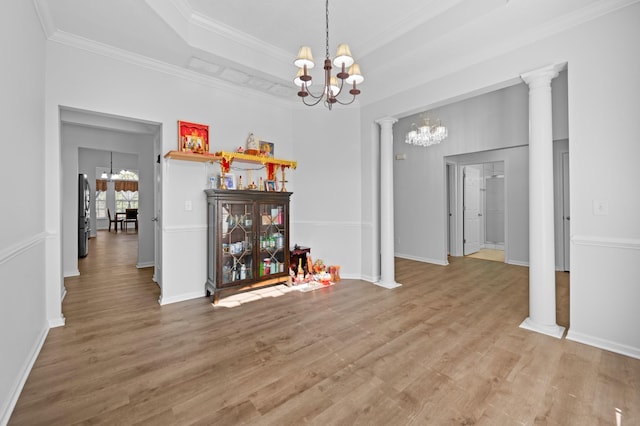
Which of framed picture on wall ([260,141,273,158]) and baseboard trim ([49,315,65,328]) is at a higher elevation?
framed picture on wall ([260,141,273,158])

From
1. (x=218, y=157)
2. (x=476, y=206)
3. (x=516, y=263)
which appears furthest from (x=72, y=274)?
(x=476, y=206)

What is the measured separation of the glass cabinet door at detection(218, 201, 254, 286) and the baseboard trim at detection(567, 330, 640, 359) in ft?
11.0

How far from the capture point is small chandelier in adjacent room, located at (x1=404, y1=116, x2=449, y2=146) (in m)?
5.25

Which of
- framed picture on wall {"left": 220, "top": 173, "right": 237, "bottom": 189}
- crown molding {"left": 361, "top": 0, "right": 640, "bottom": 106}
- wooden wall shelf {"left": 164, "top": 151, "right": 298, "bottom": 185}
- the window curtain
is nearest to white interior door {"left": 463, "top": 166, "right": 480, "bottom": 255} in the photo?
crown molding {"left": 361, "top": 0, "right": 640, "bottom": 106}

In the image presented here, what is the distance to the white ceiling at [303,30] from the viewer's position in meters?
2.50

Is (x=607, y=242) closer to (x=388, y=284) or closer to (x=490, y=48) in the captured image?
(x=490, y=48)

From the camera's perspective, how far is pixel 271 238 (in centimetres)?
401

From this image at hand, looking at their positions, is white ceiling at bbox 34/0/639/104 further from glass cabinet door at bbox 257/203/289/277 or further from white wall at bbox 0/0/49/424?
glass cabinet door at bbox 257/203/289/277

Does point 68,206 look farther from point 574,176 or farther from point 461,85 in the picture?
point 574,176

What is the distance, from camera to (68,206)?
5086 millimetres

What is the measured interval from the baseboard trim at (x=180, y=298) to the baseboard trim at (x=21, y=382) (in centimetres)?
103

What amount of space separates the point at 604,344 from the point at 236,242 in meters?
3.72

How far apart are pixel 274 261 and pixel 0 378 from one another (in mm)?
2722

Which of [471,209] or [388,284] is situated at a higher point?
[471,209]
